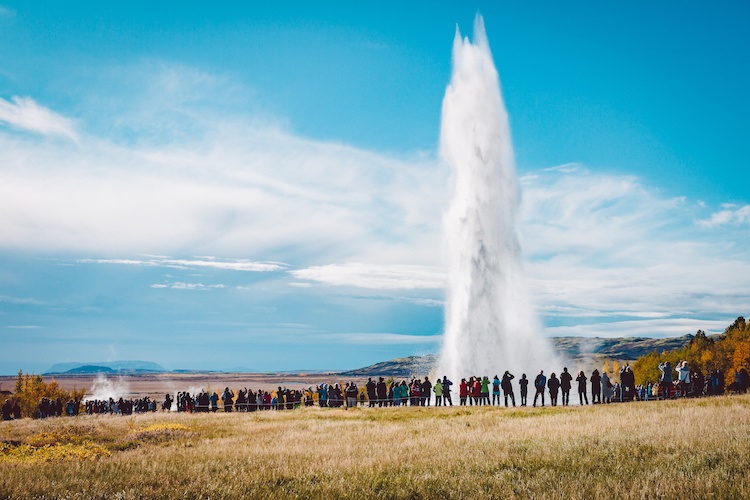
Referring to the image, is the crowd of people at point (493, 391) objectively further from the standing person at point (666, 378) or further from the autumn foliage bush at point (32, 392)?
the autumn foliage bush at point (32, 392)

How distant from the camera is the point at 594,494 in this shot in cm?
935

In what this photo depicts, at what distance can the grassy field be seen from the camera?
10.1 metres

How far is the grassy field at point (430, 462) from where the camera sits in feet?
33.0

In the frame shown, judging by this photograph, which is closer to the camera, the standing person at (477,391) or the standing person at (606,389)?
the standing person at (606,389)

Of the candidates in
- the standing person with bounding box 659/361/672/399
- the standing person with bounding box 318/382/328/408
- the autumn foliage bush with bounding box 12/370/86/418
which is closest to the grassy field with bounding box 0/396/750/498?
the standing person with bounding box 659/361/672/399

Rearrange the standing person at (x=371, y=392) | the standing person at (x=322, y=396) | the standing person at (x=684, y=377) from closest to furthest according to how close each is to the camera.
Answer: the standing person at (x=684, y=377) → the standing person at (x=371, y=392) → the standing person at (x=322, y=396)

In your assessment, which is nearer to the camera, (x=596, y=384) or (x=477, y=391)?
(x=596, y=384)

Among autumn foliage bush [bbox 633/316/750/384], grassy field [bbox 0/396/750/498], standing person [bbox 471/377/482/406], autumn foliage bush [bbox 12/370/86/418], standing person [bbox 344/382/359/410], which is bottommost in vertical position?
autumn foliage bush [bbox 12/370/86/418]

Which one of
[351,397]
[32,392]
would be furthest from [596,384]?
[32,392]

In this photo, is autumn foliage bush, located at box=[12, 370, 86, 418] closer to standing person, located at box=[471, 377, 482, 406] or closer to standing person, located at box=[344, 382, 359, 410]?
standing person, located at box=[344, 382, 359, 410]

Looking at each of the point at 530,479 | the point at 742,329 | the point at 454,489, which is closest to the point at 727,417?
the point at 530,479

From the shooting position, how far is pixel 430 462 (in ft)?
42.3

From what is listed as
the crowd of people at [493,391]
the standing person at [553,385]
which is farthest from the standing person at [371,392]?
the standing person at [553,385]

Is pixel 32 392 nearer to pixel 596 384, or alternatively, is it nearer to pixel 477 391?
pixel 477 391
